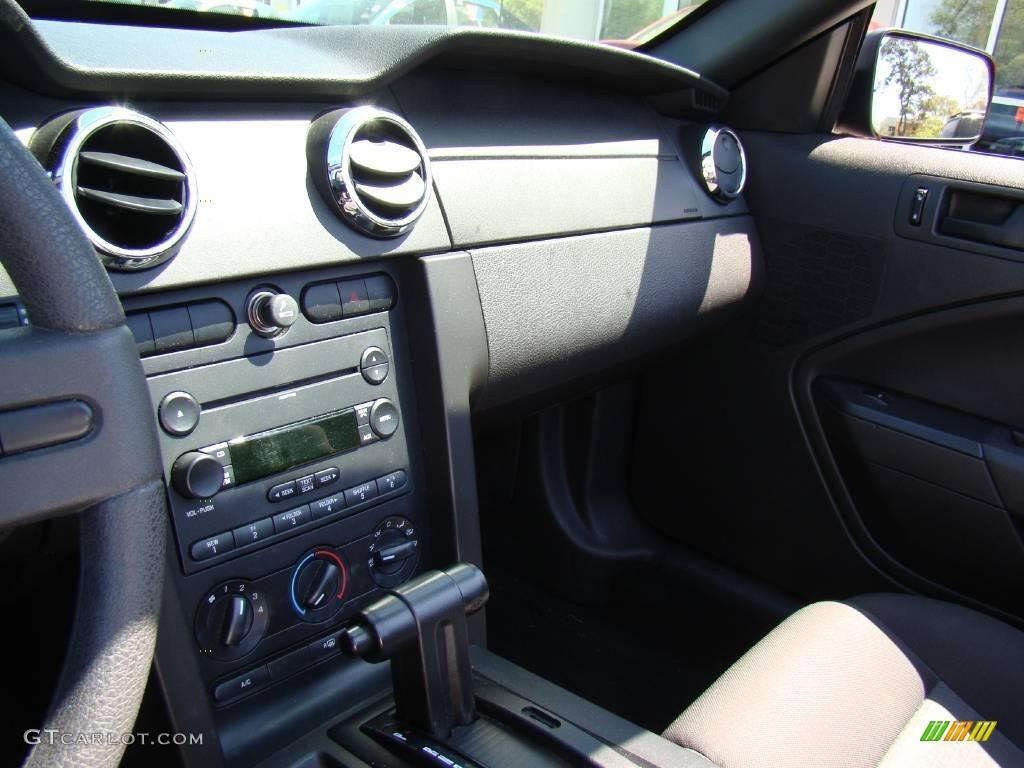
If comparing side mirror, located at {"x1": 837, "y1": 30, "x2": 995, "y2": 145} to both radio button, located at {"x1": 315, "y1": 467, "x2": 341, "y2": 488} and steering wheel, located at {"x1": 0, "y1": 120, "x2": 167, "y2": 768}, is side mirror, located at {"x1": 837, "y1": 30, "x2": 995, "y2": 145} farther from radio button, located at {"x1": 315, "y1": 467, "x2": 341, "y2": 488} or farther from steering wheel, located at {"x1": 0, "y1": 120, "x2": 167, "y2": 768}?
steering wheel, located at {"x1": 0, "y1": 120, "x2": 167, "y2": 768}

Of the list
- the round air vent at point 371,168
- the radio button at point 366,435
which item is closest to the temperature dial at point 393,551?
the radio button at point 366,435

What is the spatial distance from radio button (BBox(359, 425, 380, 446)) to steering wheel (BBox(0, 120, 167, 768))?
1.44 feet

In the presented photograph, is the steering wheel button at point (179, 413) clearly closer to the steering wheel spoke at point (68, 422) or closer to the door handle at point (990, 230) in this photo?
the steering wheel spoke at point (68, 422)

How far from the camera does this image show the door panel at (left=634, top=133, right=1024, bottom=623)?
4.73 ft

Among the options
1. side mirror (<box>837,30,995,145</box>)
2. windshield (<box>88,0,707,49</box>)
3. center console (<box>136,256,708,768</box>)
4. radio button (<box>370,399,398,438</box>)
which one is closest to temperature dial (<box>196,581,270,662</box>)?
center console (<box>136,256,708,768</box>)

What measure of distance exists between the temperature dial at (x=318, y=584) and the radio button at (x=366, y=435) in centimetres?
12

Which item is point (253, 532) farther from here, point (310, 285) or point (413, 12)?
point (413, 12)

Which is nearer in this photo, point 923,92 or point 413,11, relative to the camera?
point 413,11

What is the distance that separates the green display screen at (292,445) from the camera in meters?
0.86

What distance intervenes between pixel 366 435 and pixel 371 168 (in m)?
0.29

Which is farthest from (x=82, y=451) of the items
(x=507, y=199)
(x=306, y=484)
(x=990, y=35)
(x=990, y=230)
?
(x=990, y=35)

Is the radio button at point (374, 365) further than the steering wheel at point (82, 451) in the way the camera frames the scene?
Yes

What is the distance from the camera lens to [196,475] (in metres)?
0.81

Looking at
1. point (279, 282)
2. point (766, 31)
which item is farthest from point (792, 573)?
point (279, 282)
